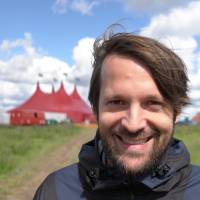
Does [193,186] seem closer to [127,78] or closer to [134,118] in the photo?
[134,118]

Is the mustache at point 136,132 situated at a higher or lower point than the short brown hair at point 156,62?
lower

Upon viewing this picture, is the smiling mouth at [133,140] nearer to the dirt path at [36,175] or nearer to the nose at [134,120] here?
the nose at [134,120]

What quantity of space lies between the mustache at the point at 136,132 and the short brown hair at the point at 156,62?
136mm

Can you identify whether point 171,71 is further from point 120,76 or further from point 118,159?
point 118,159

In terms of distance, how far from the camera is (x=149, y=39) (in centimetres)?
188

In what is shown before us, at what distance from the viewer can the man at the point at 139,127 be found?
1.79 metres

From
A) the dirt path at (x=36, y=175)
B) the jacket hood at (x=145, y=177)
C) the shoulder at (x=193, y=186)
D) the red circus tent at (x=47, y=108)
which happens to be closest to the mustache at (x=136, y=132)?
the jacket hood at (x=145, y=177)

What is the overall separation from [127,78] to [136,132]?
0.20 m

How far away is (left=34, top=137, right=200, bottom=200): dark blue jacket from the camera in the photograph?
1.81 meters

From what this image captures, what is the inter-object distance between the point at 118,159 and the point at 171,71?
379 millimetres

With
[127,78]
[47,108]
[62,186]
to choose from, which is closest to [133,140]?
[127,78]

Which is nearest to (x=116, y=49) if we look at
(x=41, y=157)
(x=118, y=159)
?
(x=118, y=159)

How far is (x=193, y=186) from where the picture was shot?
187 cm

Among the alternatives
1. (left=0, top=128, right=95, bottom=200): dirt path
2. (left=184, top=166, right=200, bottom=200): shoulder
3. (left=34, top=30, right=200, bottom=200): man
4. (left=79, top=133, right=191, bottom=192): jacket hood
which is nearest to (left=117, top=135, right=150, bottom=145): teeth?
(left=34, top=30, right=200, bottom=200): man
